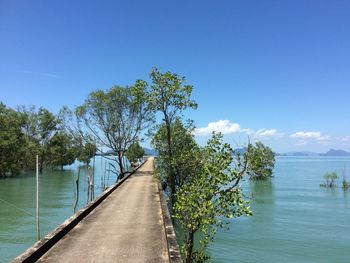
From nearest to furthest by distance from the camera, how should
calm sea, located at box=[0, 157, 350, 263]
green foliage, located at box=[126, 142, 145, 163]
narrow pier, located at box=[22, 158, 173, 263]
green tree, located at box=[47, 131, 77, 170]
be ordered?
1. narrow pier, located at box=[22, 158, 173, 263]
2. calm sea, located at box=[0, 157, 350, 263]
3. green tree, located at box=[47, 131, 77, 170]
4. green foliage, located at box=[126, 142, 145, 163]

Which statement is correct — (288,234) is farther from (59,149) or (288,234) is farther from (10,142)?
(59,149)

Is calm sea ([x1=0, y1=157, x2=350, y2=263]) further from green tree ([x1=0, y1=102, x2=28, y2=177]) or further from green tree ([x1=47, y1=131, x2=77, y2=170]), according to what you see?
green tree ([x1=47, y1=131, x2=77, y2=170])

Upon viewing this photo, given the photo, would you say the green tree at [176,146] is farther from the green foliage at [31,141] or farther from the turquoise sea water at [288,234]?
the green foliage at [31,141]

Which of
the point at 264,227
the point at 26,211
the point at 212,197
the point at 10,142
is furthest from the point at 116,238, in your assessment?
the point at 10,142

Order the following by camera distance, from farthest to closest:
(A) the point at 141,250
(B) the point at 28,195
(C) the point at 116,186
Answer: (B) the point at 28,195 < (C) the point at 116,186 < (A) the point at 141,250

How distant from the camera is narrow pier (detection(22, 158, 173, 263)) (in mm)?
10484

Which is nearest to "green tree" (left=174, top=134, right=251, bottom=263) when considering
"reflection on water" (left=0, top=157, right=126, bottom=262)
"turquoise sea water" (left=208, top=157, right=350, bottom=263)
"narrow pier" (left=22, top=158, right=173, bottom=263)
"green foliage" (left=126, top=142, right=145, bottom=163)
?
"narrow pier" (left=22, top=158, right=173, bottom=263)

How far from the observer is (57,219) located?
29688 millimetres

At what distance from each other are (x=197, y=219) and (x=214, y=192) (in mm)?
1061

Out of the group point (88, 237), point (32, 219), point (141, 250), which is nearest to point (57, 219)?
point (32, 219)

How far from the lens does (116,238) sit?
12.6 m

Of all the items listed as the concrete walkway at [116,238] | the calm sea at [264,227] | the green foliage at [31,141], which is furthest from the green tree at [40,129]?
the concrete walkway at [116,238]

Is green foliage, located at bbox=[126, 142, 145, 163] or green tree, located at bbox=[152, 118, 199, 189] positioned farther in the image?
green foliage, located at bbox=[126, 142, 145, 163]

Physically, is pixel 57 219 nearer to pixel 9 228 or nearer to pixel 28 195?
pixel 9 228
